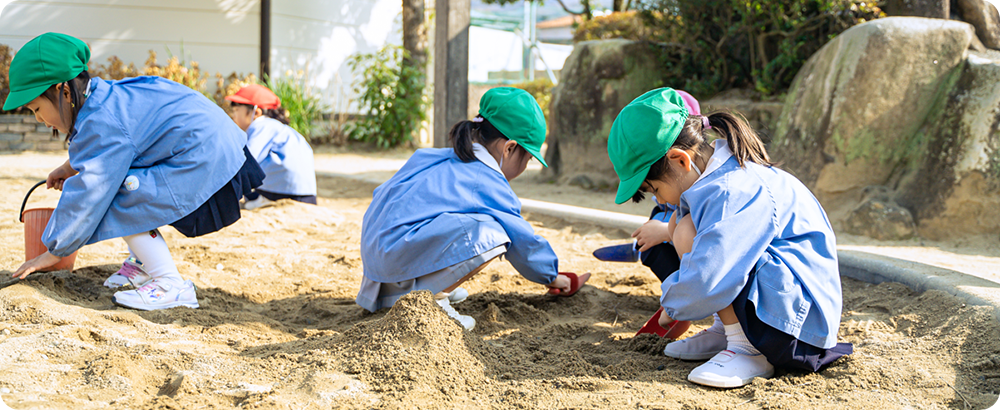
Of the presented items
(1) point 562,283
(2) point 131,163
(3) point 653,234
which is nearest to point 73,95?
(2) point 131,163

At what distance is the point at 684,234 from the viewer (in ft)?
6.08

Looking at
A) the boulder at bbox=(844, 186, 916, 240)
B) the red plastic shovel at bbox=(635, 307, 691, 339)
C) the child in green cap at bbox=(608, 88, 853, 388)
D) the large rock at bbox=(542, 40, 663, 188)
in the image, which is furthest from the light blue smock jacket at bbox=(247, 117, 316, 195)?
the boulder at bbox=(844, 186, 916, 240)

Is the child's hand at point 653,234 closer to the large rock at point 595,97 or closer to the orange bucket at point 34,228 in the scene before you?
the orange bucket at point 34,228

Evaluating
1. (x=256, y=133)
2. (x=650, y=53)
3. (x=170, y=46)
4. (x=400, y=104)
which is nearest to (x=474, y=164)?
(x=256, y=133)

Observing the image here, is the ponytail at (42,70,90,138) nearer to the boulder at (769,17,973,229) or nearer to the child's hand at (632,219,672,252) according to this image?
the child's hand at (632,219,672,252)

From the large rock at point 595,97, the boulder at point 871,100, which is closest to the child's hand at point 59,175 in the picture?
the boulder at point 871,100

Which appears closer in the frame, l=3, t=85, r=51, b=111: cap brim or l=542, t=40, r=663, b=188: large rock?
l=3, t=85, r=51, b=111: cap brim

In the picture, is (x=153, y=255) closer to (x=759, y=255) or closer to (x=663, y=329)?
(x=663, y=329)

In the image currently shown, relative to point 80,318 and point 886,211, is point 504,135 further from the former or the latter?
point 886,211

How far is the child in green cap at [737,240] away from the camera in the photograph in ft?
5.49

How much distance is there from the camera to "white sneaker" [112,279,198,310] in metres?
2.37

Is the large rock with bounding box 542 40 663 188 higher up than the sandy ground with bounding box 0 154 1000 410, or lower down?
higher up

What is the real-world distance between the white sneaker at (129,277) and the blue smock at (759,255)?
6.56 feet

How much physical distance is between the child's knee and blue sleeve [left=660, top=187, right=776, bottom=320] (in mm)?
114
